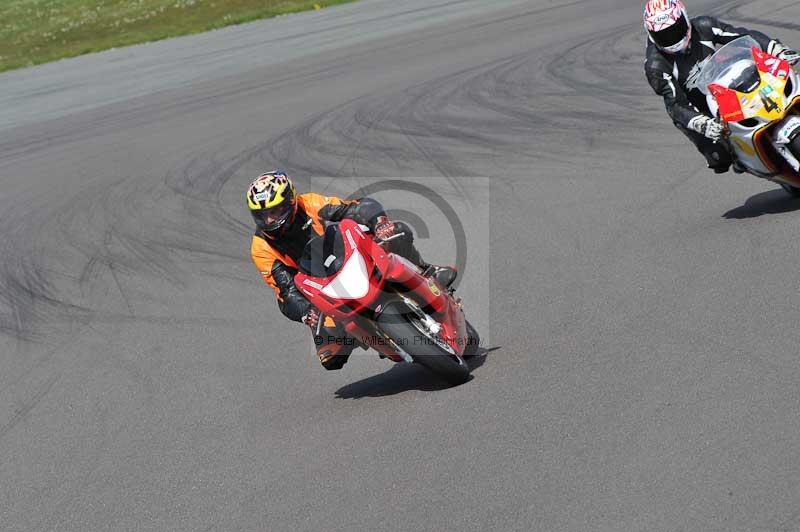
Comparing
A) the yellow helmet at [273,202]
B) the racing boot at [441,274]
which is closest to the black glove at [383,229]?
the racing boot at [441,274]

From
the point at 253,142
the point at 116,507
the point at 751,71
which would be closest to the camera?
the point at 116,507

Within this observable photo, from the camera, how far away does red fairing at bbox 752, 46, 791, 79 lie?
8.27 m

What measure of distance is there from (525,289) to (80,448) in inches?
137

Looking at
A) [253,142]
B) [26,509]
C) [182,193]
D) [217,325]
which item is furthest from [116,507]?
[253,142]

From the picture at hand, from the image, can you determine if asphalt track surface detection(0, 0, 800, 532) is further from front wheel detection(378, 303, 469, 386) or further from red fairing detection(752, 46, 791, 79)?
red fairing detection(752, 46, 791, 79)

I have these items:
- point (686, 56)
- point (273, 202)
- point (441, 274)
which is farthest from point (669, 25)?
point (273, 202)

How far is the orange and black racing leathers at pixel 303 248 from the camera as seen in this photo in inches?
289

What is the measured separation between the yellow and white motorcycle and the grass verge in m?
19.8

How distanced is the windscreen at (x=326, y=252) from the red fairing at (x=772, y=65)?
3531mm

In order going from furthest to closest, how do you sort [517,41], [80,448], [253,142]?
[517,41]
[253,142]
[80,448]

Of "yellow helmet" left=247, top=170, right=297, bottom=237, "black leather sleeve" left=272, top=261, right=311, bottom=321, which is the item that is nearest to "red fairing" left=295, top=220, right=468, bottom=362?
"black leather sleeve" left=272, top=261, right=311, bottom=321

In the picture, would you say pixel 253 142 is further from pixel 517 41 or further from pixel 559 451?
pixel 559 451

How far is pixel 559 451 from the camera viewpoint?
554 centimetres

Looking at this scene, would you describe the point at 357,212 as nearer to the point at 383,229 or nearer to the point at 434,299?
the point at 383,229
